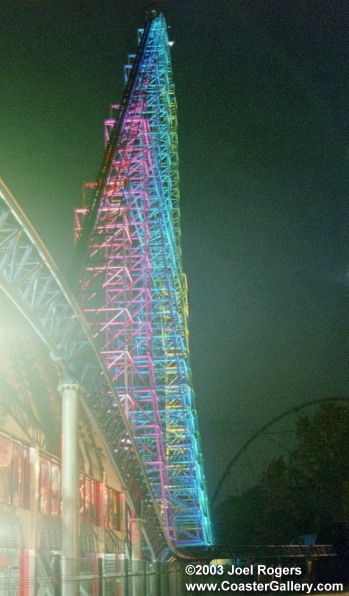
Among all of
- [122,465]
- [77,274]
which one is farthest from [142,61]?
[122,465]

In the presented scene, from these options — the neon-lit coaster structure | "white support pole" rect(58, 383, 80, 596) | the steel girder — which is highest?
the neon-lit coaster structure

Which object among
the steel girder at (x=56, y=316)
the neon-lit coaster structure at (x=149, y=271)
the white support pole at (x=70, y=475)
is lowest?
the white support pole at (x=70, y=475)

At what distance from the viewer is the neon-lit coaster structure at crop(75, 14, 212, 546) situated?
23984 millimetres

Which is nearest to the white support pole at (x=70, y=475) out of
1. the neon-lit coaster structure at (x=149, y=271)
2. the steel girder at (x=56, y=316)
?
the steel girder at (x=56, y=316)

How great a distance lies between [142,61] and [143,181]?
163 inches

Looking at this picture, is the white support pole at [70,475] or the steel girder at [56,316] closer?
the steel girder at [56,316]

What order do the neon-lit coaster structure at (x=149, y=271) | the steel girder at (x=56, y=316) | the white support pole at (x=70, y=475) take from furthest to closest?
the neon-lit coaster structure at (x=149, y=271)
the white support pole at (x=70, y=475)
the steel girder at (x=56, y=316)

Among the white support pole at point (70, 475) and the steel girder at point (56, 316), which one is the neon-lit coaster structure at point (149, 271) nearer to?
the steel girder at point (56, 316)

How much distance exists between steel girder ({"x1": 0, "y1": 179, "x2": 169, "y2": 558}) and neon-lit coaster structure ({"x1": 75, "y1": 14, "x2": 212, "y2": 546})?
611 cm

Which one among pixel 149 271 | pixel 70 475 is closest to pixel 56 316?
pixel 70 475

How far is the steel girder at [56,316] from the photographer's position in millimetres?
9547

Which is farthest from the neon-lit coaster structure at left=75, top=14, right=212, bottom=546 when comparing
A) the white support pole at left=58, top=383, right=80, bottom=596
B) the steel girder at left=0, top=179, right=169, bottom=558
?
the white support pole at left=58, top=383, right=80, bottom=596

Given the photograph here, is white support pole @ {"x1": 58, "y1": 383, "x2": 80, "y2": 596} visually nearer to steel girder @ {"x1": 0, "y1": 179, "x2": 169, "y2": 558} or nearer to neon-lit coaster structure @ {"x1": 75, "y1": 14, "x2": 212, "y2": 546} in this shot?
steel girder @ {"x1": 0, "y1": 179, "x2": 169, "y2": 558}

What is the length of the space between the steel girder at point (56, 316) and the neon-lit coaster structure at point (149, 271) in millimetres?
6112
